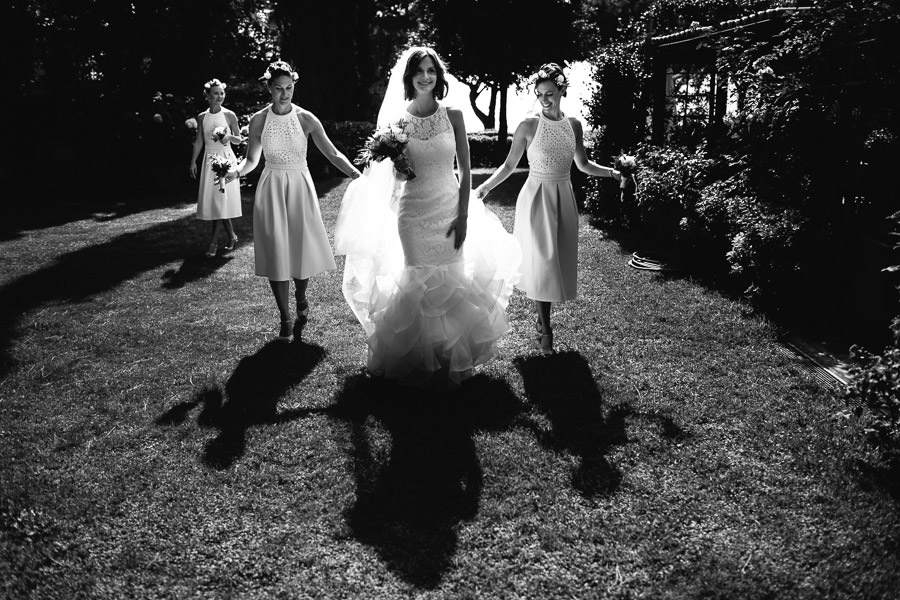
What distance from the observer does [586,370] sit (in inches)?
213

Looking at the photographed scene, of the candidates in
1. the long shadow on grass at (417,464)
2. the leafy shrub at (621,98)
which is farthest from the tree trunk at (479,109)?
the long shadow on grass at (417,464)

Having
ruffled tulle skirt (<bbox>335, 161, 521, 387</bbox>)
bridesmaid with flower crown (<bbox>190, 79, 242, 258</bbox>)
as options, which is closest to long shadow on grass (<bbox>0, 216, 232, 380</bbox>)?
bridesmaid with flower crown (<bbox>190, 79, 242, 258</bbox>)

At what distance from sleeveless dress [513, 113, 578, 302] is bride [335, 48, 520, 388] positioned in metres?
0.55

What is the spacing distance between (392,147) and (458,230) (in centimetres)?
79

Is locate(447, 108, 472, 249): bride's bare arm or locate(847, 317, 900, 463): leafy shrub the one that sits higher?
locate(447, 108, 472, 249): bride's bare arm

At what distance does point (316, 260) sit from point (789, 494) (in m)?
4.39

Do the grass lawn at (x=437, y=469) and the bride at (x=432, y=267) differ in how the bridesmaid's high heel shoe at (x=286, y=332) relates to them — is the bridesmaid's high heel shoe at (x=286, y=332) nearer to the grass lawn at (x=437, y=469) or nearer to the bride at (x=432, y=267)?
the grass lawn at (x=437, y=469)

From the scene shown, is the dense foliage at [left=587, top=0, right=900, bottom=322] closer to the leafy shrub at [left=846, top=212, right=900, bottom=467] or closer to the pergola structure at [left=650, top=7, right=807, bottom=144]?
the pergola structure at [left=650, top=7, right=807, bottom=144]

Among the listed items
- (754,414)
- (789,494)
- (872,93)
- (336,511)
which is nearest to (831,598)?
(789,494)

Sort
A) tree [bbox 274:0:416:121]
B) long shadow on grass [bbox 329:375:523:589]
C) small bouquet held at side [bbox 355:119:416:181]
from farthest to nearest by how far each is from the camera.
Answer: tree [bbox 274:0:416:121] → small bouquet held at side [bbox 355:119:416:181] → long shadow on grass [bbox 329:375:523:589]

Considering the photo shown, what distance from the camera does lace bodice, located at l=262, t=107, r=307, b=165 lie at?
19.8 ft

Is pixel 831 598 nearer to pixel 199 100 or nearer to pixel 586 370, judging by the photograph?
pixel 586 370

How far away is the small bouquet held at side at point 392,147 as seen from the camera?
4738 mm

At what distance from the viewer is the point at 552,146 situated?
5625mm
